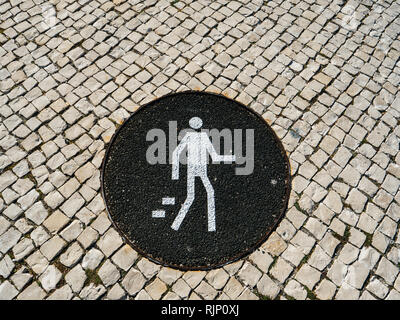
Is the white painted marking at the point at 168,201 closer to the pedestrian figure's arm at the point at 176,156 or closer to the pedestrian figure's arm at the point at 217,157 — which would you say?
the pedestrian figure's arm at the point at 176,156

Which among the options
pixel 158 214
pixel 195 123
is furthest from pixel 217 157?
pixel 158 214

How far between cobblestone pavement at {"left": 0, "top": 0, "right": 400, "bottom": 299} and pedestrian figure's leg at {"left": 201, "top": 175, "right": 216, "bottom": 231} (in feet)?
1.82

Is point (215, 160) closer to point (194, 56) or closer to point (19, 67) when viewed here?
point (194, 56)

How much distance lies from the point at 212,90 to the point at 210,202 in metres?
1.82

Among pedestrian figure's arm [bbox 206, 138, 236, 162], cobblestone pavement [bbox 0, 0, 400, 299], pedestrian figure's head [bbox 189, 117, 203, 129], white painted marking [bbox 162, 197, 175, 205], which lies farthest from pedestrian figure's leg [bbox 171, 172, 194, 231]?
pedestrian figure's head [bbox 189, 117, 203, 129]

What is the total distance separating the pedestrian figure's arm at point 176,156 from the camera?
4328 millimetres

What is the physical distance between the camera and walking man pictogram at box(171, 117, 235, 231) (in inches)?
161

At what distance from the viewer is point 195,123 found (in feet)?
15.4

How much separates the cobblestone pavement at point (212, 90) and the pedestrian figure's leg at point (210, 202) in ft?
1.82

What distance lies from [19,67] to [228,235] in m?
4.13

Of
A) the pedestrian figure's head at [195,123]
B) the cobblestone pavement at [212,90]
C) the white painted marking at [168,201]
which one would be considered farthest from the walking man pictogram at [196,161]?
the cobblestone pavement at [212,90]

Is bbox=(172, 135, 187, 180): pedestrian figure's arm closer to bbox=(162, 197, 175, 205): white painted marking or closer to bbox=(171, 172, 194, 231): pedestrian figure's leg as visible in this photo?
bbox=(171, 172, 194, 231): pedestrian figure's leg
